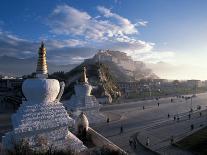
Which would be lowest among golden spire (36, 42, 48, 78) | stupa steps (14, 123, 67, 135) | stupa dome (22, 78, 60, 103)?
stupa steps (14, 123, 67, 135)

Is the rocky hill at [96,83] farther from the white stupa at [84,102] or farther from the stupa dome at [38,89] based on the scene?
the stupa dome at [38,89]

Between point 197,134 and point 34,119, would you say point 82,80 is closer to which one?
point 197,134

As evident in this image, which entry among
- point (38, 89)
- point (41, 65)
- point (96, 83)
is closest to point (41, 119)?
point (38, 89)

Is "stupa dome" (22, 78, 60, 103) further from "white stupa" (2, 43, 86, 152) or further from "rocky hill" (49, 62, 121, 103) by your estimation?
"rocky hill" (49, 62, 121, 103)

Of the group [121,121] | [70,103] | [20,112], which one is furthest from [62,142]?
[121,121]

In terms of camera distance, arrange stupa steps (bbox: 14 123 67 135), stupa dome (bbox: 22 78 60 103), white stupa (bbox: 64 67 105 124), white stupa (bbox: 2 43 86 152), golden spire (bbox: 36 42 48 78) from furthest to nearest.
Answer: white stupa (bbox: 64 67 105 124) → golden spire (bbox: 36 42 48 78) → stupa dome (bbox: 22 78 60 103) → white stupa (bbox: 2 43 86 152) → stupa steps (bbox: 14 123 67 135)

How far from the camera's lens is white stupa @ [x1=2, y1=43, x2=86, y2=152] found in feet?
48.3

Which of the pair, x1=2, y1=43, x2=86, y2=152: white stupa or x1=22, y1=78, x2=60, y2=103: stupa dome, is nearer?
x1=2, y1=43, x2=86, y2=152: white stupa

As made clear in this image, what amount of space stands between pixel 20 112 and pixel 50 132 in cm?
201

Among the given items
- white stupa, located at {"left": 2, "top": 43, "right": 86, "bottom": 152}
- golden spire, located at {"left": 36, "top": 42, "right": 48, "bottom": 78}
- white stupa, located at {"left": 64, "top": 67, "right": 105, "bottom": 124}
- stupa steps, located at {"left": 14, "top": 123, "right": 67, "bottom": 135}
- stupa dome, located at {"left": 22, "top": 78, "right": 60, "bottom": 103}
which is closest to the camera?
stupa steps, located at {"left": 14, "top": 123, "right": 67, "bottom": 135}

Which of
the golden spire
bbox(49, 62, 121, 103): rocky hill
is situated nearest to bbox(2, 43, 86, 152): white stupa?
the golden spire

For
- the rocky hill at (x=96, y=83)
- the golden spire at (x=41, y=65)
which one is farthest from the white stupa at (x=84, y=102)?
the rocky hill at (x=96, y=83)

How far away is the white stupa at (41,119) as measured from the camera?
14.7 m

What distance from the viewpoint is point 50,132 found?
15.5 meters
